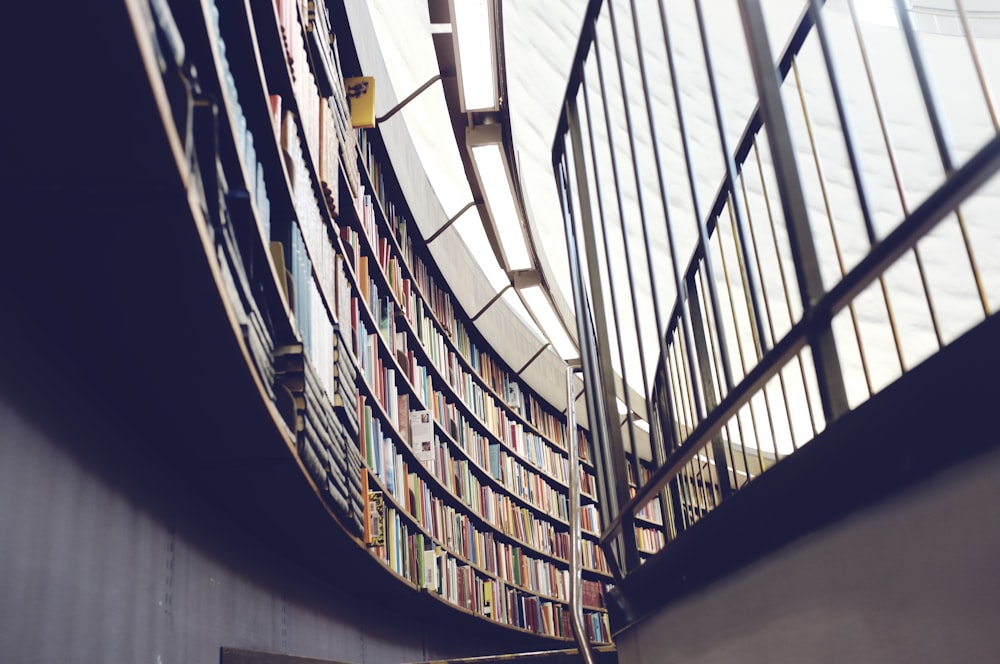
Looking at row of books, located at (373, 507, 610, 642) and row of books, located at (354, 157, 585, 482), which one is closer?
row of books, located at (373, 507, 610, 642)

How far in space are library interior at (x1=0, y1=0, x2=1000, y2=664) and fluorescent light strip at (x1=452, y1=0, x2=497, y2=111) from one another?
0.05 ft

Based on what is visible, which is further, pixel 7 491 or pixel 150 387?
pixel 150 387

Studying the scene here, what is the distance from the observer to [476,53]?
125 inches

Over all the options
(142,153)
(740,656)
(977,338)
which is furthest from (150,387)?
(977,338)

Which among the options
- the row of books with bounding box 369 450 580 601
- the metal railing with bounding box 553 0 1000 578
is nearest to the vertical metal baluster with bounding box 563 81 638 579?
the metal railing with bounding box 553 0 1000 578

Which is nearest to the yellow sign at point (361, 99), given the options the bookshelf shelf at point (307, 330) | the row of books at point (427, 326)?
the bookshelf shelf at point (307, 330)

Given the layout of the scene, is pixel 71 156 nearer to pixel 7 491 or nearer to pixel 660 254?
pixel 7 491

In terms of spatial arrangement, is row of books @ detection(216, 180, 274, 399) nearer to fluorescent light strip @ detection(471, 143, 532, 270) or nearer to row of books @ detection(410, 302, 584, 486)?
fluorescent light strip @ detection(471, 143, 532, 270)

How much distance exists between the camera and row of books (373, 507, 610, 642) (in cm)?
327

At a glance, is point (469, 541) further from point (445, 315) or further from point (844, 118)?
point (844, 118)

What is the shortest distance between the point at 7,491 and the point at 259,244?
0.62m

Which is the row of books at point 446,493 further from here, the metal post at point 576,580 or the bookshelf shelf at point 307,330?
the metal post at point 576,580

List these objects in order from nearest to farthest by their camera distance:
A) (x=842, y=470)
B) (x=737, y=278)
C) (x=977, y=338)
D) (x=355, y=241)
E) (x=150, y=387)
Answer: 1. (x=977, y=338)
2. (x=842, y=470)
3. (x=150, y=387)
4. (x=355, y=241)
5. (x=737, y=278)

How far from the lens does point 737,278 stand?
308 inches
